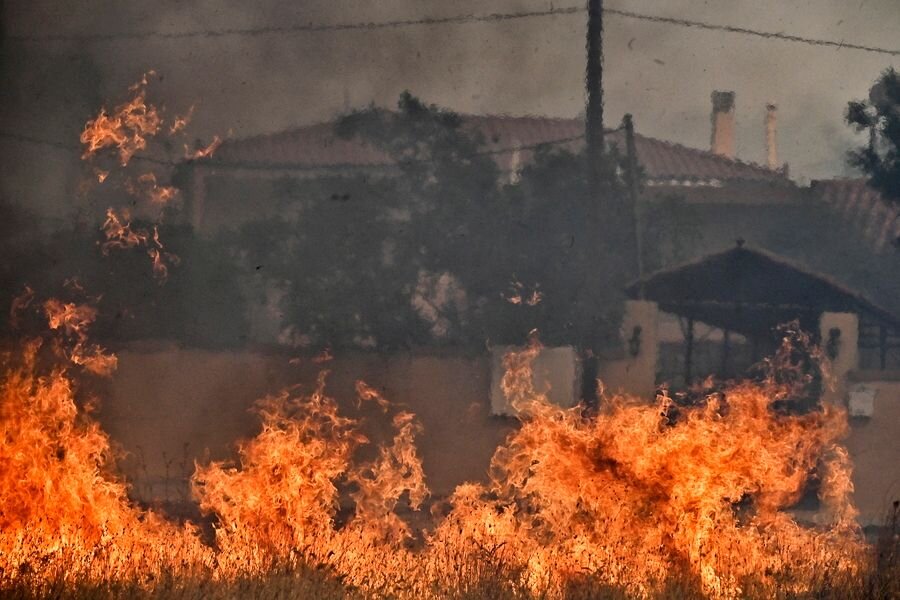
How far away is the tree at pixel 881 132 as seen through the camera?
17812 millimetres

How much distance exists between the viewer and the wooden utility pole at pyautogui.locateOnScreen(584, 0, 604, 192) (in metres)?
15.8

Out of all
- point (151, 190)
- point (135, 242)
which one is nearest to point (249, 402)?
point (135, 242)

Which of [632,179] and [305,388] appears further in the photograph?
[632,179]

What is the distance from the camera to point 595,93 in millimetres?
15828

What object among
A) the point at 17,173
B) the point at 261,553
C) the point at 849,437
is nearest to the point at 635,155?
the point at 849,437

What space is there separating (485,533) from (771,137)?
1170 centimetres

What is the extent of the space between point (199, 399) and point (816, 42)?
1032 cm

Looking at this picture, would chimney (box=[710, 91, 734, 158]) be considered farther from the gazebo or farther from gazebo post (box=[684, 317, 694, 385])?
gazebo post (box=[684, 317, 694, 385])

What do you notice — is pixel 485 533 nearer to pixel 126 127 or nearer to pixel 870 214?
pixel 126 127

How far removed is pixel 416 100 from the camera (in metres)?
17.0

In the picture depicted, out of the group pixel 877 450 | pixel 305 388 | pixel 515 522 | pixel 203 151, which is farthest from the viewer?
pixel 203 151

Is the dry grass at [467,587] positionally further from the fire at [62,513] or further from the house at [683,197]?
the house at [683,197]

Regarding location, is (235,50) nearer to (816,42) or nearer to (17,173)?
(17,173)

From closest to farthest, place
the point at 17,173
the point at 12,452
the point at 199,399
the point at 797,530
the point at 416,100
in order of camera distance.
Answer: the point at 12,452 < the point at 797,530 < the point at 199,399 < the point at 17,173 < the point at 416,100
